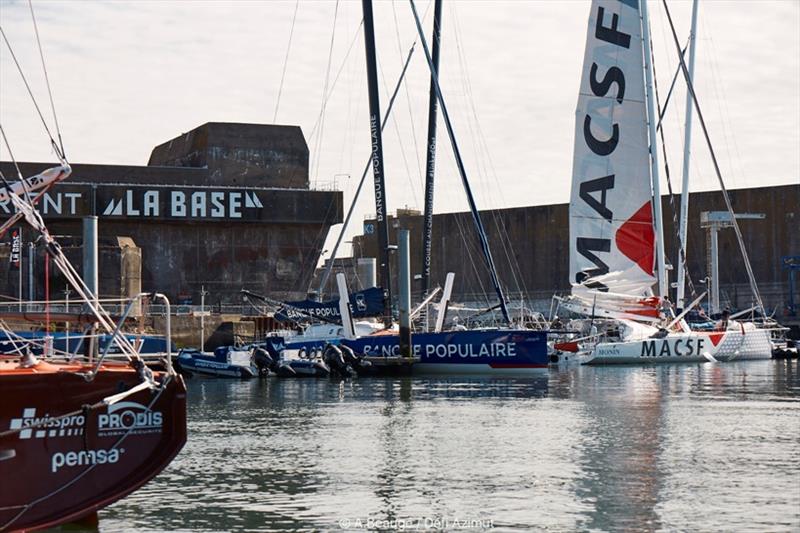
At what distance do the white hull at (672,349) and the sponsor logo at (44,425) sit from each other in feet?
124

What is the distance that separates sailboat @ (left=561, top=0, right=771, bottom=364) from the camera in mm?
49406

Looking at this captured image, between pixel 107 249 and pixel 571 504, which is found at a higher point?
pixel 107 249

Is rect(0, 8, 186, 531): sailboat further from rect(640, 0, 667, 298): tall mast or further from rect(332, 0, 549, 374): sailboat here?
rect(640, 0, 667, 298): tall mast

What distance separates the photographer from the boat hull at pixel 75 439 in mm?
13195

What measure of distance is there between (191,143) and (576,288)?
112 ft

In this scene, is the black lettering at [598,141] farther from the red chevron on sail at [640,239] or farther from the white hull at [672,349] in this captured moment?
the white hull at [672,349]

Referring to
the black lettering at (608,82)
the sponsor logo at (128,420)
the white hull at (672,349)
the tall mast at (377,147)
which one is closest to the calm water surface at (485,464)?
the sponsor logo at (128,420)

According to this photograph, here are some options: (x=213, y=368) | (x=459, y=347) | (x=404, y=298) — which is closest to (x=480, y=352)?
(x=459, y=347)

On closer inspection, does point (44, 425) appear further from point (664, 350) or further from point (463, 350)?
point (664, 350)

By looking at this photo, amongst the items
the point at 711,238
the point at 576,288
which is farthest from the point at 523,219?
the point at 576,288

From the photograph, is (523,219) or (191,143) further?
(523,219)

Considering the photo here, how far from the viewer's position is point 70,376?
13438mm

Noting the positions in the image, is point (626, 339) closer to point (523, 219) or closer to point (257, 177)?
point (257, 177)

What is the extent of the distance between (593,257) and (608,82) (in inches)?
276
